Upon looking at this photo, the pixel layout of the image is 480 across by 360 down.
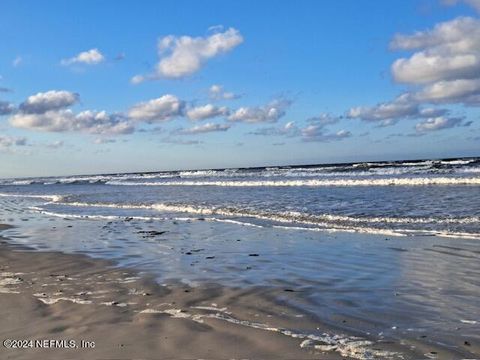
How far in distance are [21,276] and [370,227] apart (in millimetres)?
7733

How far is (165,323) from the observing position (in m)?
4.74

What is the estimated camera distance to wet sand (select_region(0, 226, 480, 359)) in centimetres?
393

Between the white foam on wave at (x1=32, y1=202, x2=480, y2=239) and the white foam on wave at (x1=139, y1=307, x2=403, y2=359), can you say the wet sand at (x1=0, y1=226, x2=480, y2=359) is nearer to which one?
the white foam on wave at (x1=139, y1=307, x2=403, y2=359)

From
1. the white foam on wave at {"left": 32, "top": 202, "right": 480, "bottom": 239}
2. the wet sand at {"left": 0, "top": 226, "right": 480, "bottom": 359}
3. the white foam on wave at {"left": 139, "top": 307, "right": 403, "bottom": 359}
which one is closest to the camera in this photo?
the white foam on wave at {"left": 139, "top": 307, "right": 403, "bottom": 359}

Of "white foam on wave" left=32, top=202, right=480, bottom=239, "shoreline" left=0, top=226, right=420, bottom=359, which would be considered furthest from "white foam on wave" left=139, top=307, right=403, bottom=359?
"white foam on wave" left=32, top=202, right=480, bottom=239

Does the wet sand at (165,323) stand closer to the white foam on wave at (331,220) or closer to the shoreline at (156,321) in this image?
the shoreline at (156,321)

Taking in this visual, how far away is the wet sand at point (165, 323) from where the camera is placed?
3934 mm

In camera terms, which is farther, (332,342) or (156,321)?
(156,321)

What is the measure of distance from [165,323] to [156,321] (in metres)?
0.13

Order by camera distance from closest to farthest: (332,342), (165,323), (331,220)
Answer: (332,342) < (165,323) < (331,220)

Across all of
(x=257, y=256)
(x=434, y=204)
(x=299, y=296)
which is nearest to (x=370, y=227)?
(x=257, y=256)

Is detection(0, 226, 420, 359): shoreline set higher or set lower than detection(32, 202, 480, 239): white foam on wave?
lower

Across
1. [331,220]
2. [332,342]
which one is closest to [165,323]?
[332,342]

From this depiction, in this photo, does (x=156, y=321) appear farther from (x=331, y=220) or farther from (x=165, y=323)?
(x=331, y=220)
